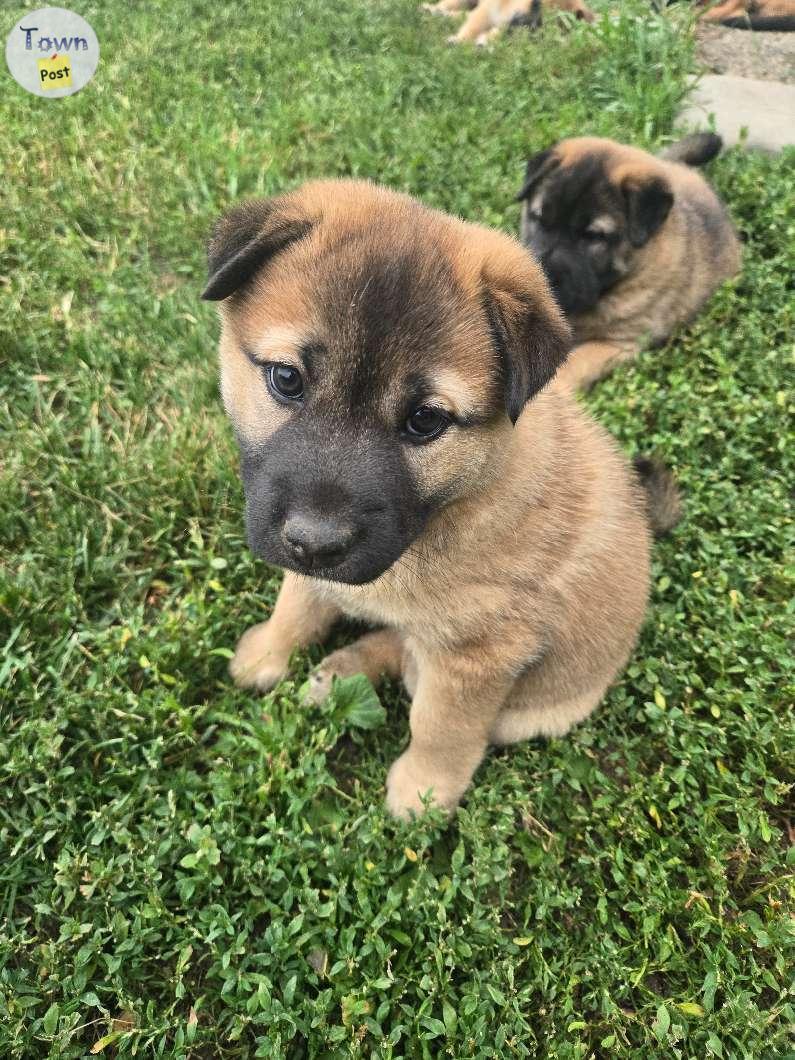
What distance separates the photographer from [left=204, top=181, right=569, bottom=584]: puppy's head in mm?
1729

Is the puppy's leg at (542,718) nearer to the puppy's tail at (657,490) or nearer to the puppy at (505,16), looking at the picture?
the puppy's tail at (657,490)

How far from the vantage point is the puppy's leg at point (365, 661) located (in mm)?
2691

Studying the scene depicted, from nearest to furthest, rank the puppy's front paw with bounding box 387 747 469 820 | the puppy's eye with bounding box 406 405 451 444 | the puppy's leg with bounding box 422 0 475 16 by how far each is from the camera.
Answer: the puppy's eye with bounding box 406 405 451 444
the puppy's front paw with bounding box 387 747 469 820
the puppy's leg with bounding box 422 0 475 16

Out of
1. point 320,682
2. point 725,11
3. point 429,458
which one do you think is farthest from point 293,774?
point 725,11

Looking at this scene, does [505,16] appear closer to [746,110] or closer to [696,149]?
[746,110]

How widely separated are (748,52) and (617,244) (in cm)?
415

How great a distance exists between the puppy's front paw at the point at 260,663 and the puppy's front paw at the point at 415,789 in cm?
55

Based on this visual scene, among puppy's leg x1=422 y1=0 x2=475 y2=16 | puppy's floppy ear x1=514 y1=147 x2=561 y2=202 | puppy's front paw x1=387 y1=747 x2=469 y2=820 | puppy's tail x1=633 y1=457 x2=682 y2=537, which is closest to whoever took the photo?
puppy's front paw x1=387 y1=747 x2=469 y2=820

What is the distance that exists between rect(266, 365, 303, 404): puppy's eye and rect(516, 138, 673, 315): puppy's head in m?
2.57

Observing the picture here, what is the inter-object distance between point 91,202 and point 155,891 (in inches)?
151

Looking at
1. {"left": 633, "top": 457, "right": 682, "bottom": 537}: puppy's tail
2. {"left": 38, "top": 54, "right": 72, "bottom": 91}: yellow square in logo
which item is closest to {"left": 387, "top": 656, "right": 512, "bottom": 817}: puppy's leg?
{"left": 633, "top": 457, "right": 682, "bottom": 537}: puppy's tail

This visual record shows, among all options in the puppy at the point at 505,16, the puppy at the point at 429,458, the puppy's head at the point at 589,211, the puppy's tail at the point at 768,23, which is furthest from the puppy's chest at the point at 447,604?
the puppy's tail at the point at 768,23

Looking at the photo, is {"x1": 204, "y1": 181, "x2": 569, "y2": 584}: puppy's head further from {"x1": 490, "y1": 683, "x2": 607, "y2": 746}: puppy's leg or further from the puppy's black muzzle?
{"x1": 490, "y1": 683, "x2": 607, "y2": 746}: puppy's leg

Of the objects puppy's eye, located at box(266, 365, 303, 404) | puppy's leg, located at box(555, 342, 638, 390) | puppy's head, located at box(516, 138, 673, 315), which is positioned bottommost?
puppy's leg, located at box(555, 342, 638, 390)
